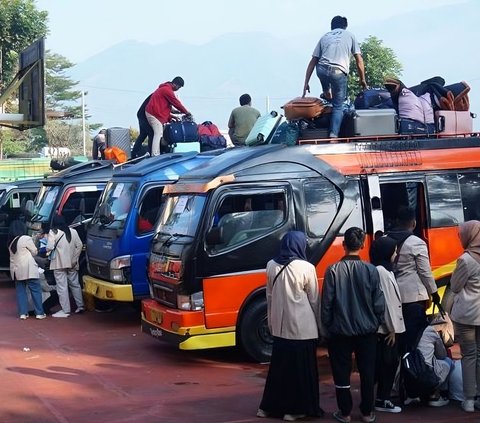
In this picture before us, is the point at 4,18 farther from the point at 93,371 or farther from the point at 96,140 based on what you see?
the point at 93,371

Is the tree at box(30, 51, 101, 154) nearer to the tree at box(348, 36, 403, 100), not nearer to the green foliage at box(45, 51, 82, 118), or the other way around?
the green foliage at box(45, 51, 82, 118)

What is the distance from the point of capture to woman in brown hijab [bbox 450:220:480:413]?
24.3 ft

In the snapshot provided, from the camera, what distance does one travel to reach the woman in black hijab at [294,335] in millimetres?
7262

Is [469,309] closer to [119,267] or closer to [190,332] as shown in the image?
[190,332]

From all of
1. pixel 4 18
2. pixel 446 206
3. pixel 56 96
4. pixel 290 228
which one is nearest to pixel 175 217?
pixel 290 228

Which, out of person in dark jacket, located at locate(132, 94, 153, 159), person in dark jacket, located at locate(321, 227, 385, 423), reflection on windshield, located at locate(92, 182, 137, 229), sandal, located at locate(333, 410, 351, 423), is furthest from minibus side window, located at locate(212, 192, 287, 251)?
person in dark jacket, located at locate(132, 94, 153, 159)

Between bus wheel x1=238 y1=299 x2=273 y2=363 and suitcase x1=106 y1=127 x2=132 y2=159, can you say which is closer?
bus wheel x1=238 y1=299 x2=273 y2=363

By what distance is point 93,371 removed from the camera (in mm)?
9859

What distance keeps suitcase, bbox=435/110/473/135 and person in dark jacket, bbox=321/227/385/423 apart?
5032 millimetres

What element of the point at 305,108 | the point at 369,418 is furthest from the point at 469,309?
the point at 305,108

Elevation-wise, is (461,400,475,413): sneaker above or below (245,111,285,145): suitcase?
below

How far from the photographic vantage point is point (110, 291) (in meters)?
12.4

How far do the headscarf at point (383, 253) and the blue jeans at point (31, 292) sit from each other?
740cm

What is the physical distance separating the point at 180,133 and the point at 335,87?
14.5ft
